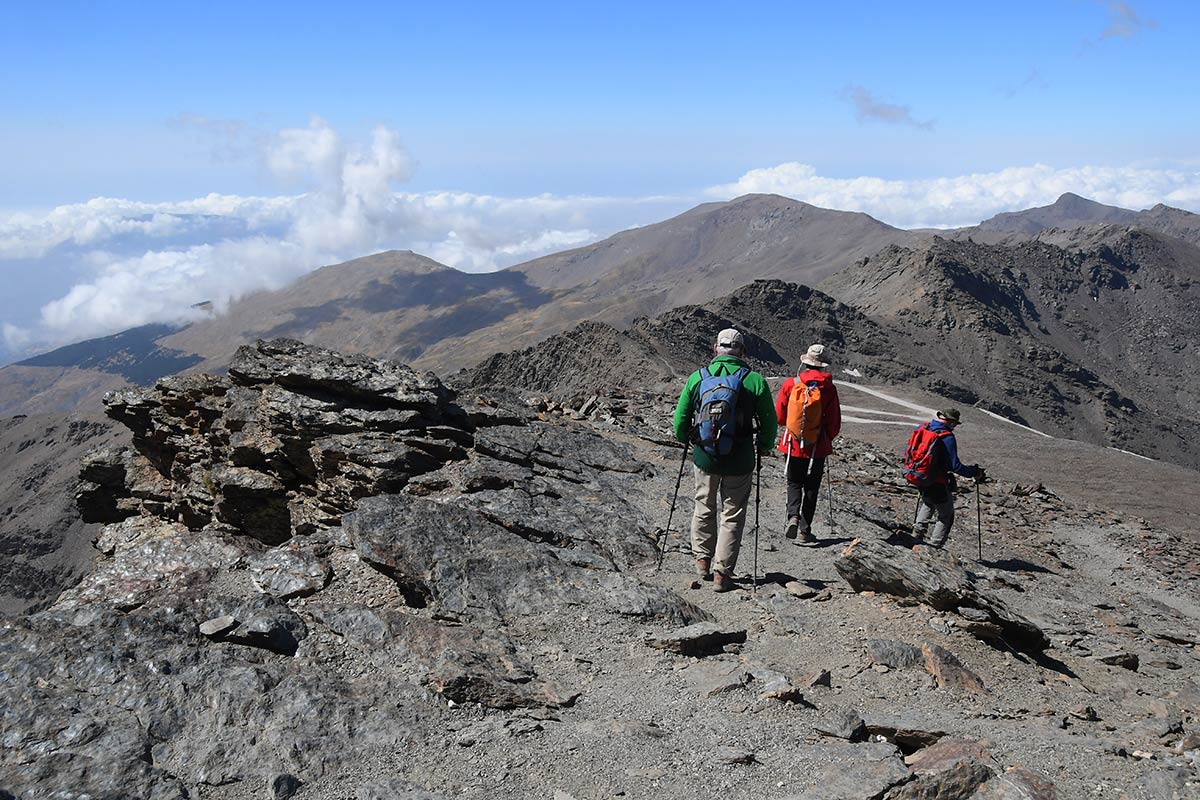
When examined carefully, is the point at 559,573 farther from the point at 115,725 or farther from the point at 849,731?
the point at 115,725

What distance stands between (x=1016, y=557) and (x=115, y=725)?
579 inches

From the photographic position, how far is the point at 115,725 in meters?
5.45

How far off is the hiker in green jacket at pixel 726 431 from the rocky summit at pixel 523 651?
794mm

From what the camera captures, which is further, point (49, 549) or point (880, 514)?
point (49, 549)

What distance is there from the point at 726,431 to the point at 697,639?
6.70 ft

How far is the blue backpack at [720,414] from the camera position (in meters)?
8.33

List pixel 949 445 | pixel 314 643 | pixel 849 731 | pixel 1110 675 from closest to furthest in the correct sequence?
1. pixel 849 731
2. pixel 314 643
3. pixel 1110 675
4. pixel 949 445

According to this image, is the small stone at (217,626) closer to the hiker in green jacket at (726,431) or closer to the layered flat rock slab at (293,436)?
the hiker in green jacket at (726,431)

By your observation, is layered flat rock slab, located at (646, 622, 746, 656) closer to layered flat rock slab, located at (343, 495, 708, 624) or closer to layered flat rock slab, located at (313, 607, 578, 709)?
layered flat rock slab, located at (343, 495, 708, 624)

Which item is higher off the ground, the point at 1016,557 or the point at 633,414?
the point at 633,414

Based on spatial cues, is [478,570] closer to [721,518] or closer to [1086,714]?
[721,518]

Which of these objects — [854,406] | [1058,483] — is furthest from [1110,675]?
[854,406]

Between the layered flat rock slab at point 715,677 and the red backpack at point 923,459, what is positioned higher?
the red backpack at point 923,459

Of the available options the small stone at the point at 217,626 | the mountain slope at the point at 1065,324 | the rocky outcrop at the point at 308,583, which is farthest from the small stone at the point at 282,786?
the mountain slope at the point at 1065,324
